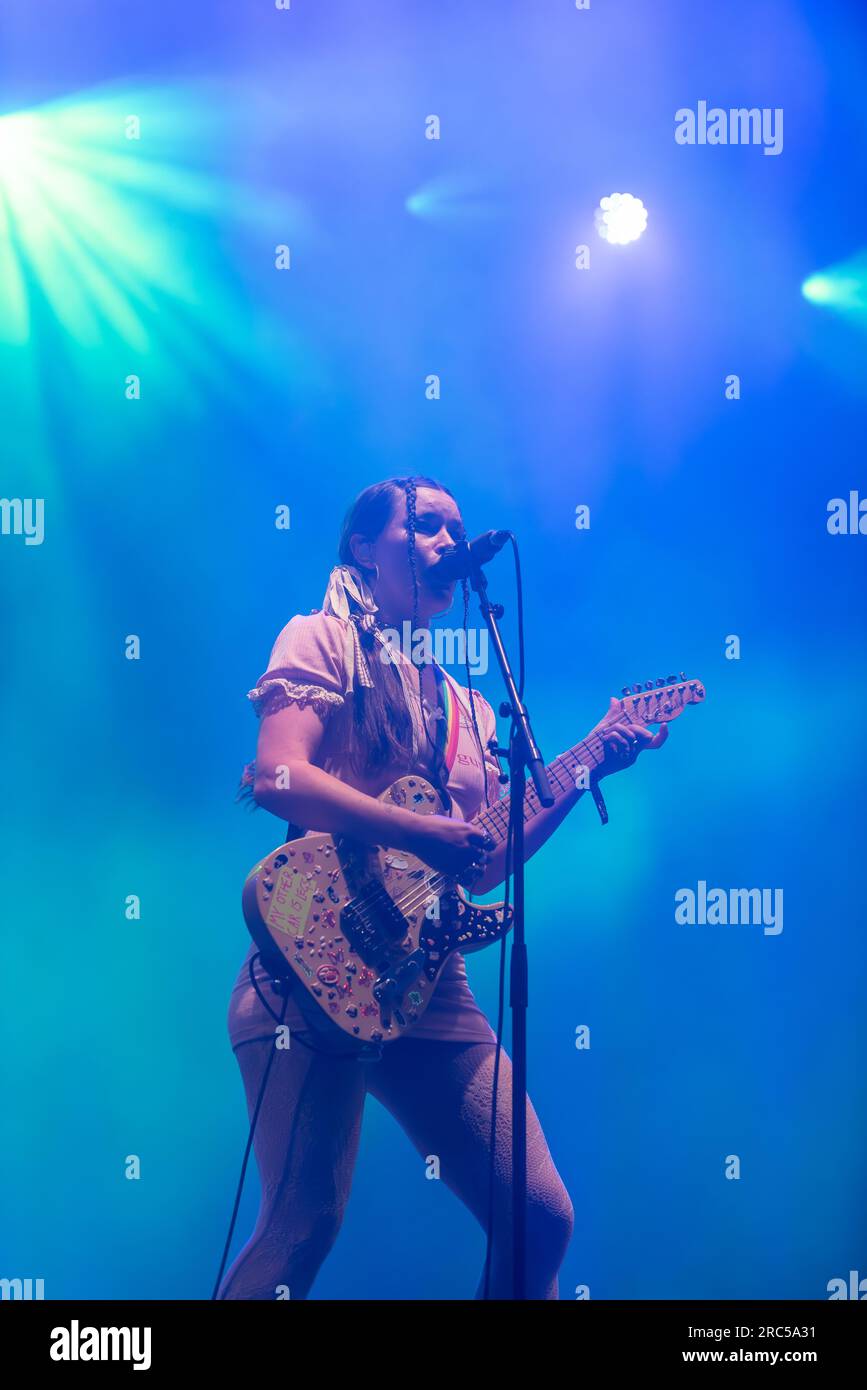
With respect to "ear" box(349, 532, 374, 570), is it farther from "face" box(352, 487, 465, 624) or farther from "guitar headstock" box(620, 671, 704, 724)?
"guitar headstock" box(620, 671, 704, 724)

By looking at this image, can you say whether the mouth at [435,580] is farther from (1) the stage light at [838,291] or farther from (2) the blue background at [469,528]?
(1) the stage light at [838,291]

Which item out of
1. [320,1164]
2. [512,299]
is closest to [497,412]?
[512,299]

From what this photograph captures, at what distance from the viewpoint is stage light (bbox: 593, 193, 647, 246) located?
2.92m

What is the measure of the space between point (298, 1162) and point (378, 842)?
612mm

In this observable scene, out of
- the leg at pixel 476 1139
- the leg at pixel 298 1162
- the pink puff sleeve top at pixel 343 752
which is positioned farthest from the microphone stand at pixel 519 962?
the leg at pixel 298 1162

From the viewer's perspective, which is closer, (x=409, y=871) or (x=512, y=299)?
(x=409, y=871)

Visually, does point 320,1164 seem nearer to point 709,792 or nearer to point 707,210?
point 709,792

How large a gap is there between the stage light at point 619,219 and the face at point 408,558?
2.52ft

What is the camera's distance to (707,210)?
2953mm

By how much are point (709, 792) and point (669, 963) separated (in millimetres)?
388

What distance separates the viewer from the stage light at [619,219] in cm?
292

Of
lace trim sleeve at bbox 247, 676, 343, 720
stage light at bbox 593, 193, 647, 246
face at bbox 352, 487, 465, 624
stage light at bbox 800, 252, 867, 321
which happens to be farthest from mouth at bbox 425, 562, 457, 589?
stage light at bbox 800, 252, 867, 321

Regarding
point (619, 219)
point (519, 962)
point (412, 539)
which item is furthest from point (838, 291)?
point (519, 962)

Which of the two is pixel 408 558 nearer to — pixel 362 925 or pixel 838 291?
pixel 362 925
